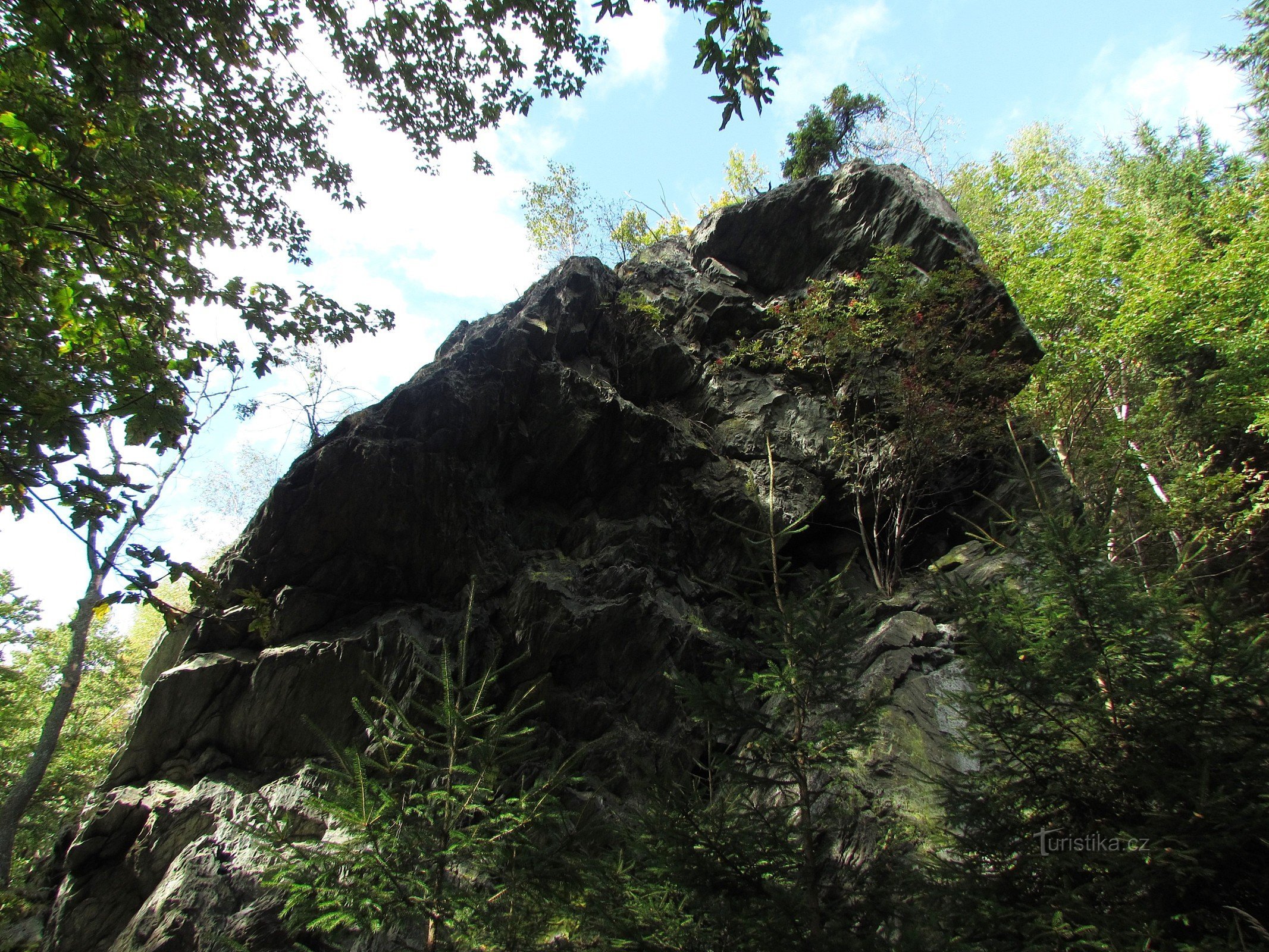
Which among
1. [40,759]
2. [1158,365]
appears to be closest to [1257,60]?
[1158,365]

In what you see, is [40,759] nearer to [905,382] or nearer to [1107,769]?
[1107,769]

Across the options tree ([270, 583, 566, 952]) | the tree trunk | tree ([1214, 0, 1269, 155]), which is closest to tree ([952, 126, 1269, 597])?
tree ([1214, 0, 1269, 155])

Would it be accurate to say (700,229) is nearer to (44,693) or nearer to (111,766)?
(111,766)

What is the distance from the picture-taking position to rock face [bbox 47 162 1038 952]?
21.4 feet

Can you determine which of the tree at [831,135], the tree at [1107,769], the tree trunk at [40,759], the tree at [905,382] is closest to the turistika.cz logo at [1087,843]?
the tree at [1107,769]

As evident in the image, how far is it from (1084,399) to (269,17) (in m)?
14.0

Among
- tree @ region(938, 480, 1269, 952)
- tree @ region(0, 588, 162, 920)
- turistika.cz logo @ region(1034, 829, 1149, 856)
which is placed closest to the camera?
tree @ region(938, 480, 1269, 952)

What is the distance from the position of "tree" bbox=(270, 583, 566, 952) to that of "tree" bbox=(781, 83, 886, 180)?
17230 millimetres

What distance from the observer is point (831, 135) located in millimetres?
16703

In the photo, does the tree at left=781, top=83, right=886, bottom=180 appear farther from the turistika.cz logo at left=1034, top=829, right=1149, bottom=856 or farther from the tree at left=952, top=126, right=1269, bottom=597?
the turistika.cz logo at left=1034, top=829, right=1149, bottom=856

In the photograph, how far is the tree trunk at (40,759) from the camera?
31.4 feet

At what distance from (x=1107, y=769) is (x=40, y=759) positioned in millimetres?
14392

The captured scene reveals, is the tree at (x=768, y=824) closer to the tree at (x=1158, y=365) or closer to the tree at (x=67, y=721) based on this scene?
the tree at (x=1158, y=365)

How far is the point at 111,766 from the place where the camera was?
6.83m
